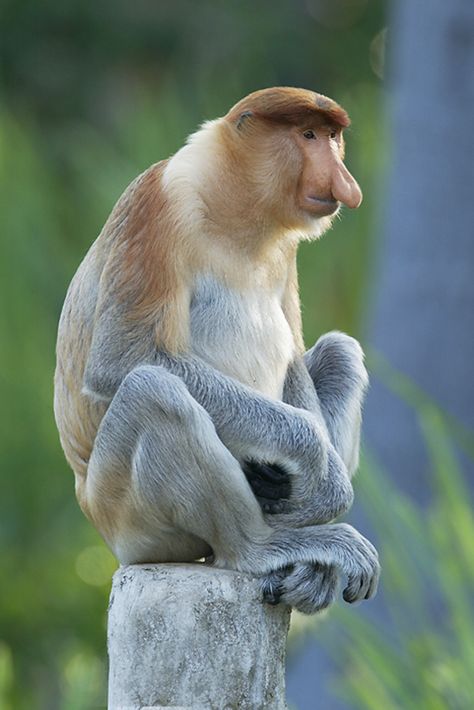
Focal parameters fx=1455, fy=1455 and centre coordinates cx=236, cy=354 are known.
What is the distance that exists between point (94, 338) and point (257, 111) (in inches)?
29.1

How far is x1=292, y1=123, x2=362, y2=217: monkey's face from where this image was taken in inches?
145

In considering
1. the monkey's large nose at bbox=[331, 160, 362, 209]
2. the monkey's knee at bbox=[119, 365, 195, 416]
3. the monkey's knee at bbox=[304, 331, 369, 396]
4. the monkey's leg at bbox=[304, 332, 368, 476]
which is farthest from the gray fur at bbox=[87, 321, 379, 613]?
the monkey's large nose at bbox=[331, 160, 362, 209]

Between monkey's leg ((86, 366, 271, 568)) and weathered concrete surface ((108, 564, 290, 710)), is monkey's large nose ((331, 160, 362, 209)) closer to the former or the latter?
monkey's leg ((86, 366, 271, 568))

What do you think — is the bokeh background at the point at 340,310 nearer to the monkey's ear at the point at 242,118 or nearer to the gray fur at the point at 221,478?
the gray fur at the point at 221,478

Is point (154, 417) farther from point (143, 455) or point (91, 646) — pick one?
point (91, 646)

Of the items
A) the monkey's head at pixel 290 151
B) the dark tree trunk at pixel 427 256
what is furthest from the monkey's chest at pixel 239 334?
the dark tree trunk at pixel 427 256

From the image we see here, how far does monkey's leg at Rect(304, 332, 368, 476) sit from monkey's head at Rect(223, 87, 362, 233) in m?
0.58

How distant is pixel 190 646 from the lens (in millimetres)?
3465

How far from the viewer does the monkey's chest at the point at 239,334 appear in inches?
155

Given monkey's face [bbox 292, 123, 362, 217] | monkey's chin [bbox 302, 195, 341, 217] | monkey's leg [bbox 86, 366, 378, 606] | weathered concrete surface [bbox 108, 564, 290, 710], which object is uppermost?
monkey's face [bbox 292, 123, 362, 217]

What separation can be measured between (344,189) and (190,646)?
1.19 meters

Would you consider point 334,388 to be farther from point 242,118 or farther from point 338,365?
point 242,118

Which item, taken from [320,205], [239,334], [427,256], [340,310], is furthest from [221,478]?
[340,310]

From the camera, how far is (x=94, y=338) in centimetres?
381
